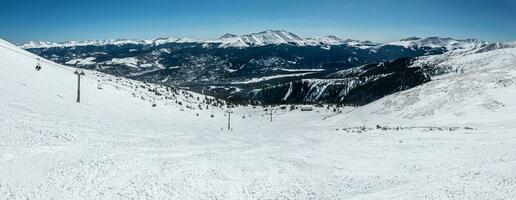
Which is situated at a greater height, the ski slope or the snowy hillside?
the snowy hillside

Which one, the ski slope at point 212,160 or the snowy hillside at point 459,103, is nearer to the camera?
the ski slope at point 212,160

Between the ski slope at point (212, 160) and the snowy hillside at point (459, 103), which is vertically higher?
the snowy hillside at point (459, 103)

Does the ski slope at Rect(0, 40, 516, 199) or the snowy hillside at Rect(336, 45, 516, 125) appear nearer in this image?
the ski slope at Rect(0, 40, 516, 199)

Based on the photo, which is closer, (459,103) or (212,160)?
(212,160)

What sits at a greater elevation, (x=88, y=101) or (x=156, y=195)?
(x=88, y=101)

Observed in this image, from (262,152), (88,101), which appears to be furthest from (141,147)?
(88,101)

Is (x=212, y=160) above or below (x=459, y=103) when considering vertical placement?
below

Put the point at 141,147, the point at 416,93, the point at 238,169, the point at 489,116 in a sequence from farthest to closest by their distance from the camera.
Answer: the point at 416,93 → the point at 489,116 → the point at 141,147 → the point at 238,169

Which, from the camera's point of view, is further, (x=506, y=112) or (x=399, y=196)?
(x=506, y=112)

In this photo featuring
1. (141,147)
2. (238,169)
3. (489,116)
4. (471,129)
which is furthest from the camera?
(489,116)

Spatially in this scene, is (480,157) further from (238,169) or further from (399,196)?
(238,169)
